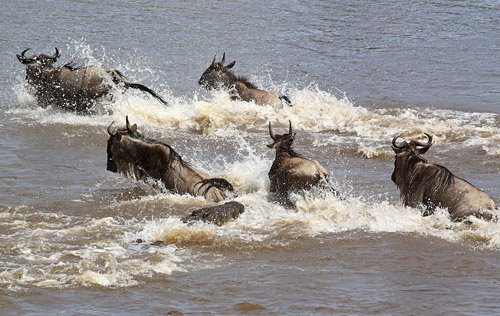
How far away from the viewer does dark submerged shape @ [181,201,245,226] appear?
10.6m

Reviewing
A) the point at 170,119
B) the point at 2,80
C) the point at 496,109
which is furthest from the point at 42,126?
the point at 496,109

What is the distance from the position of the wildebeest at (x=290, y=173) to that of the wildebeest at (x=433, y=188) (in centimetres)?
88

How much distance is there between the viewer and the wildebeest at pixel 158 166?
Result: 11.9 meters

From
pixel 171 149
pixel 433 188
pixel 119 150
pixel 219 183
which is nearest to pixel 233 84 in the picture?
pixel 119 150

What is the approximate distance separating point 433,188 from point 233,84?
8215 mm

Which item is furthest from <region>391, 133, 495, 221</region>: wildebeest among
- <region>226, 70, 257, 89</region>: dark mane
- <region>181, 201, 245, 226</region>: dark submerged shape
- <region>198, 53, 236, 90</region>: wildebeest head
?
<region>198, 53, 236, 90</region>: wildebeest head

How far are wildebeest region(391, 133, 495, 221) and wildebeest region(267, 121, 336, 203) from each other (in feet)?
2.89

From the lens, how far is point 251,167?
1305 centimetres

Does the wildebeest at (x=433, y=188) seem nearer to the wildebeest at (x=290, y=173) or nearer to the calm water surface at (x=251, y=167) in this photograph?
the calm water surface at (x=251, y=167)

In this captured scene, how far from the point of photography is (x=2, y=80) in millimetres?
19953

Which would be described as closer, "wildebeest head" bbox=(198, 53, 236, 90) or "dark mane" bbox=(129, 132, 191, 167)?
"dark mane" bbox=(129, 132, 191, 167)

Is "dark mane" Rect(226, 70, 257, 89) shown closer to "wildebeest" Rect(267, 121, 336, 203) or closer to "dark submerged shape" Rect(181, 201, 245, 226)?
"wildebeest" Rect(267, 121, 336, 203)

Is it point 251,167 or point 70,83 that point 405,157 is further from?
point 70,83

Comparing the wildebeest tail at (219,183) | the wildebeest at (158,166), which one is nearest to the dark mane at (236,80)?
the wildebeest at (158,166)
